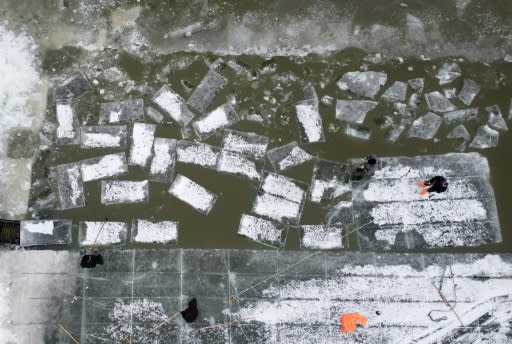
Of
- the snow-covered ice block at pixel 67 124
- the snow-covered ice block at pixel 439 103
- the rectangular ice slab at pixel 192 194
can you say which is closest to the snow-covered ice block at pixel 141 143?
the rectangular ice slab at pixel 192 194

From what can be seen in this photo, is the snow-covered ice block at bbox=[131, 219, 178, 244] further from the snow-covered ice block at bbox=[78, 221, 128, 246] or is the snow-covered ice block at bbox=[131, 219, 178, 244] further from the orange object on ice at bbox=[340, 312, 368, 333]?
the orange object on ice at bbox=[340, 312, 368, 333]

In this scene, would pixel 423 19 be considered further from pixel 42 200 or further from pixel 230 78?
pixel 42 200

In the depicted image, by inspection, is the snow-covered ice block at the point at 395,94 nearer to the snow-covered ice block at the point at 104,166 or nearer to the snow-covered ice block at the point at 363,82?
the snow-covered ice block at the point at 363,82

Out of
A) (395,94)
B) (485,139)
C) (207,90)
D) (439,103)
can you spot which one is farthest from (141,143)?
(485,139)

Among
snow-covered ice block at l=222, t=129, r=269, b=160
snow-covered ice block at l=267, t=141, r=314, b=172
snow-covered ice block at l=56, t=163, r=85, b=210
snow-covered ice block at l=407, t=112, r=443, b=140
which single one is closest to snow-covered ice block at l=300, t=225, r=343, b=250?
snow-covered ice block at l=267, t=141, r=314, b=172

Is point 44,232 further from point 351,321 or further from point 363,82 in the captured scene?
point 363,82

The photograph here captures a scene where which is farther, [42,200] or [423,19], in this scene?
[423,19]

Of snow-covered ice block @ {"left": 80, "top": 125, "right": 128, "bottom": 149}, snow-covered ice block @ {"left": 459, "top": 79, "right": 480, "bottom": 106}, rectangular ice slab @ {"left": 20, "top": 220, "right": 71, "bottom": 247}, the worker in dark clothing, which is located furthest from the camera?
snow-covered ice block @ {"left": 459, "top": 79, "right": 480, "bottom": 106}

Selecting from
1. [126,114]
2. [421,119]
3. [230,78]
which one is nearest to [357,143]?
[421,119]
